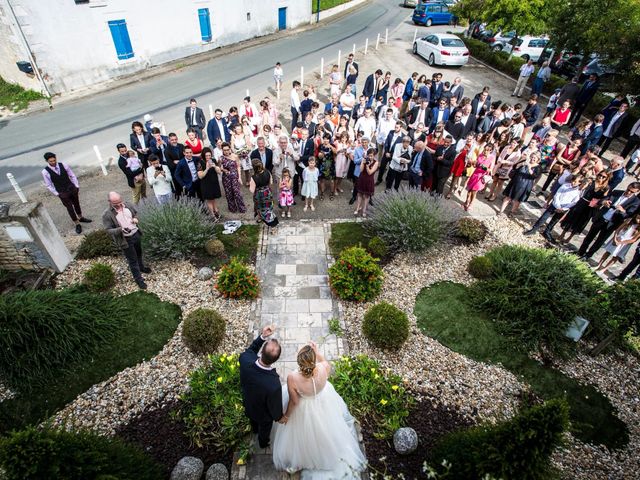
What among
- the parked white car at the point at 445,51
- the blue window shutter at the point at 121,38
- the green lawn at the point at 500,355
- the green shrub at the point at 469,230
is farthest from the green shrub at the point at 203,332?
the parked white car at the point at 445,51

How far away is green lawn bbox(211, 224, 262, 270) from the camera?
8.46m

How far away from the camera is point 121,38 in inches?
725

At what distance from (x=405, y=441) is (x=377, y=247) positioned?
412cm

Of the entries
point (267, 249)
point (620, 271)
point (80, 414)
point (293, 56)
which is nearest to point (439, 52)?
point (293, 56)

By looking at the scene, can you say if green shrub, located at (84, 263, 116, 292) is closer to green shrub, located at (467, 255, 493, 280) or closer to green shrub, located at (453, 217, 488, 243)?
green shrub, located at (467, 255, 493, 280)

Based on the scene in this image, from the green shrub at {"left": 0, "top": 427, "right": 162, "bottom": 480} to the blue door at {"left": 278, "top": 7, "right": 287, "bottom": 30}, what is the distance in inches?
1219

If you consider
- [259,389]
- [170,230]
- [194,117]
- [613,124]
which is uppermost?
[259,389]

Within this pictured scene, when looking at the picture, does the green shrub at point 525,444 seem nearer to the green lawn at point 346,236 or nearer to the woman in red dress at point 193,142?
the green lawn at point 346,236

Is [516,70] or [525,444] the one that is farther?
[516,70]

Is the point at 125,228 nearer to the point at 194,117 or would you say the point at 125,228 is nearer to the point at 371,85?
the point at 194,117

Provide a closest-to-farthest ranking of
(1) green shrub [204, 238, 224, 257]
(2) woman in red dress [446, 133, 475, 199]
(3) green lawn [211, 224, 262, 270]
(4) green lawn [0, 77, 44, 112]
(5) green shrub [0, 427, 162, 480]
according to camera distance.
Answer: (5) green shrub [0, 427, 162, 480], (1) green shrub [204, 238, 224, 257], (3) green lawn [211, 224, 262, 270], (2) woman in red dress [446, 133, 475, 199], (4) green lawn [0, 77, 44, 112]

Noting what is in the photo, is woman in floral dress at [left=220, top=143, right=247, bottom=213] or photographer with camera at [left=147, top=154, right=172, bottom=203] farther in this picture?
woman in floral dress at [left=220, top=143, right=247, bottom=213]

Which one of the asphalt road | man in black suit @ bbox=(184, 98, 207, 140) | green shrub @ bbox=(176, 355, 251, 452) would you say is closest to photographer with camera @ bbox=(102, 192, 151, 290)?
green shrub @ bbox=(176, 355, 251, 452)

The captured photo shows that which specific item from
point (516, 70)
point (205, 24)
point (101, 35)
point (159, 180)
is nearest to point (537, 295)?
point (159, 180)
